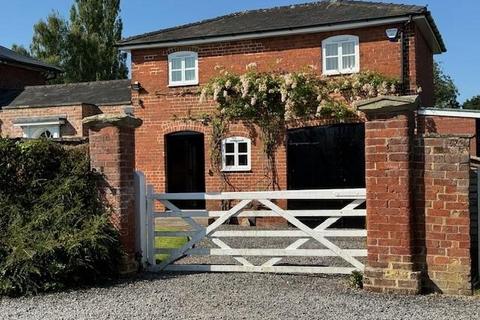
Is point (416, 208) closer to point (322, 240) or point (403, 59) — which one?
point (322, 240)

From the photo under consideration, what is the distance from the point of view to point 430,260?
6.14m

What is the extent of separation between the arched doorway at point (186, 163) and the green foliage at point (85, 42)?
2389 centimetres

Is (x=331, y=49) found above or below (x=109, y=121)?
above

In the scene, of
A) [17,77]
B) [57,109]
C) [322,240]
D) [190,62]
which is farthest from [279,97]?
[17,77]

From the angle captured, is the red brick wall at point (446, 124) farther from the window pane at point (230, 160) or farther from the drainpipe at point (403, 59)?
the window pane at point (230, 160)

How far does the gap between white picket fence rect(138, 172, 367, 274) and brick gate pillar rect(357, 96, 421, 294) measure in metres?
0.51

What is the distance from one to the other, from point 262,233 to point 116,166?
2.16 metres

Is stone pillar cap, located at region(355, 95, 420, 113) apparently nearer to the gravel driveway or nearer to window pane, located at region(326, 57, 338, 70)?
the gravel driveway

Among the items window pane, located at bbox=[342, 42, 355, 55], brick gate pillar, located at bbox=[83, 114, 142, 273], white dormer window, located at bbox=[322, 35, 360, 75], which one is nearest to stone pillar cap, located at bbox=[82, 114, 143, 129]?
brick gate pillar, located at bbox=[83, 114, 142, 273]

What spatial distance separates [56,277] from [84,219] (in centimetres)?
88

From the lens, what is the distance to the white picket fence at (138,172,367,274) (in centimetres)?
693

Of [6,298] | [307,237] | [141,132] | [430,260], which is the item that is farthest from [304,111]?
[6,298]

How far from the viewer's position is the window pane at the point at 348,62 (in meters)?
14.5

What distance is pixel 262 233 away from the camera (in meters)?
7.35
